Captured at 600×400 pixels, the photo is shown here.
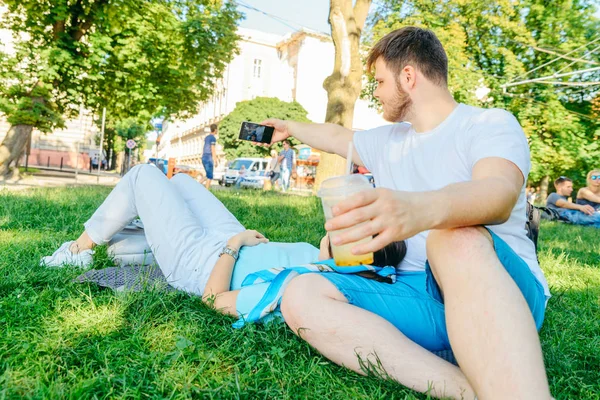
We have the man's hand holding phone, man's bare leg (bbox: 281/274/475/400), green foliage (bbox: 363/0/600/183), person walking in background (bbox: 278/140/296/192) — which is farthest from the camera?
person walking in background (bbox: 278/140/296/192)

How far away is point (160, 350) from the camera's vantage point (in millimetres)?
2016

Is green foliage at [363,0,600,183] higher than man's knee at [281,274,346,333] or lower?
higher

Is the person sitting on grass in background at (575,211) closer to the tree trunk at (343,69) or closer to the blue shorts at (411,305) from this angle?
the tree trunk at (343,69)

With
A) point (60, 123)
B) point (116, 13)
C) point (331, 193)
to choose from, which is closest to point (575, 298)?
point (331, 193)

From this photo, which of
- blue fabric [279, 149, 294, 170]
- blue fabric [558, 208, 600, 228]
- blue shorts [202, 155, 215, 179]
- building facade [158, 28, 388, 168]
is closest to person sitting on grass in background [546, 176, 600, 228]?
blue fabric [558, 208, 600, 228]

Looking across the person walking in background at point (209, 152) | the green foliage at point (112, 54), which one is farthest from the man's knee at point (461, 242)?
the person walking in background at point (209, 152)

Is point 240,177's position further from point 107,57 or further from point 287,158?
point 107,57

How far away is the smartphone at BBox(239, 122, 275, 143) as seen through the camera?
346 centimetres

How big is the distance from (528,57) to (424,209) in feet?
78.8

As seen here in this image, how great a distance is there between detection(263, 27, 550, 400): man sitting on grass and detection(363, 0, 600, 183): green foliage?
16860 millimetres

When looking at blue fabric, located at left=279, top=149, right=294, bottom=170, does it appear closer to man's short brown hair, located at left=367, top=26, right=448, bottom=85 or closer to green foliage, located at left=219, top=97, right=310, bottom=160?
green foliage, located at left=219, top=97, right=310, bottom=160

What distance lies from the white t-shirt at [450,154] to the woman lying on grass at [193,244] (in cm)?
33

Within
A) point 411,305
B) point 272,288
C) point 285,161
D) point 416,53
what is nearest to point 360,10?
point 416,53

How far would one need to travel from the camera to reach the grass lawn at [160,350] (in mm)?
1716
